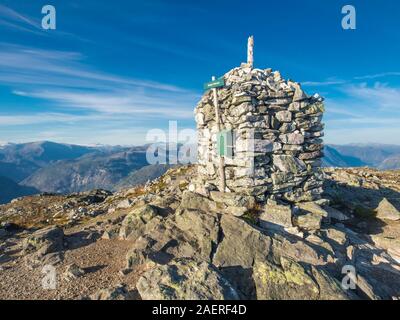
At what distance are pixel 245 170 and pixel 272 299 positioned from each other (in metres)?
9.83

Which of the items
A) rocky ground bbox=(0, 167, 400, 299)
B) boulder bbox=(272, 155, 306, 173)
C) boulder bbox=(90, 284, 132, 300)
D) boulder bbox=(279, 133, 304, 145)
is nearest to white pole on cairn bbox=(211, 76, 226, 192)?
rocky ground bbox=(0, 167, 400, 299)

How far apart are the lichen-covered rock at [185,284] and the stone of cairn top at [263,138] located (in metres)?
9.14

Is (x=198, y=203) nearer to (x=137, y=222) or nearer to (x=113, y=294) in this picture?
(x=137, y=222)

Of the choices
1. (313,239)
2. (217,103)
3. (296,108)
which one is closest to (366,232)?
(313,239)

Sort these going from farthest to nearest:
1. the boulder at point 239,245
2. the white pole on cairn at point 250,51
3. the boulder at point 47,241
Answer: the white pole on cairn at point 250,51, the boulder at point 47,241, the boulder at point 239,245

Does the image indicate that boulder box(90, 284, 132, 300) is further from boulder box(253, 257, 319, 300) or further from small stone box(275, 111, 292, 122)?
small stone box(275, 111, 292, 122)

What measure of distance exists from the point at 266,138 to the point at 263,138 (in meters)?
0.24

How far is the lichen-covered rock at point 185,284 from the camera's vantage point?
1210 centimetres

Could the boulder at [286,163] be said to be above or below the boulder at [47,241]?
above

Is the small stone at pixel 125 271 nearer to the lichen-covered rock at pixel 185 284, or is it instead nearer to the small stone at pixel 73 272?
the small stone at pixel 73 272

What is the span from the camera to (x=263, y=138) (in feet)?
71.8

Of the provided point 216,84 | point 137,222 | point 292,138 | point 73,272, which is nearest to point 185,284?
point 73,272

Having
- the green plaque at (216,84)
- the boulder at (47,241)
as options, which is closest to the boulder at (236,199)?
the green plaque at (216,84)
